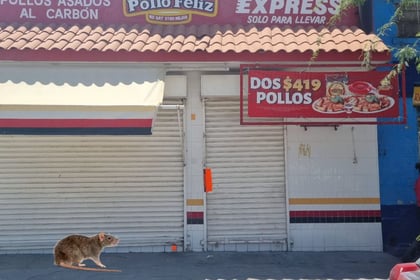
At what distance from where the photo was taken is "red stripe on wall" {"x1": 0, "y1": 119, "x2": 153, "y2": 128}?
6945 millimetres

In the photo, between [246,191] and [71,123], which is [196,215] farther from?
[71,123]

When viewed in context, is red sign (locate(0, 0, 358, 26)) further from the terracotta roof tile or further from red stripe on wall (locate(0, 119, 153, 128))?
red stripe on wall (locate(0, 119, 153, 128))

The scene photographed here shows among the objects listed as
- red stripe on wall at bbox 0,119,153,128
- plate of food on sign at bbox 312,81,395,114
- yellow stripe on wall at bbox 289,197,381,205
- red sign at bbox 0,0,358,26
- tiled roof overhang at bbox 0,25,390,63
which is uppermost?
red sign at bbox 0,0,358,26

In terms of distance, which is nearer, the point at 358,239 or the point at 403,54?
the point at 403,54

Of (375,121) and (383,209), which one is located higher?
(375,121)

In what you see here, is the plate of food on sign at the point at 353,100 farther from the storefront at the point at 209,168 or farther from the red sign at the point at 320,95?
the storefront at the point at 209,168

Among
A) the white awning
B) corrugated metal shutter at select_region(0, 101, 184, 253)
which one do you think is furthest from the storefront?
the white awning

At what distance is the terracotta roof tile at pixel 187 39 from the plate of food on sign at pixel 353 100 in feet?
2.14

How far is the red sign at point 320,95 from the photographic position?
8.18m

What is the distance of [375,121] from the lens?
338 inches

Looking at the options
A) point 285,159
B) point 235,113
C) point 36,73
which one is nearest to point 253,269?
point 285,159

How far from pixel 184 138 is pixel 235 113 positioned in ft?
3.31

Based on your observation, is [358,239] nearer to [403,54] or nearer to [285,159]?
[285,159]

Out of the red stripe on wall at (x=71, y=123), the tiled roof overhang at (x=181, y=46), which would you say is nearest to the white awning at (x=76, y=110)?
the red stripe on wall at (x=71, y=123)
